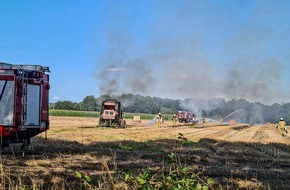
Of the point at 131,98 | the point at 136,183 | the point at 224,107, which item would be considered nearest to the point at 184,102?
the point at 224,107

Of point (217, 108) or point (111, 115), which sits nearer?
point (111, 115)

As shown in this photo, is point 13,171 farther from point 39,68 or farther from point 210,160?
point 210,160

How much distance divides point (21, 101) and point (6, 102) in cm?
49

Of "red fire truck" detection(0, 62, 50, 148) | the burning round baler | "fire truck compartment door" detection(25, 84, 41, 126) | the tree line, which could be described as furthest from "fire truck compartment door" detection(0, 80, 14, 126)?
the tree line

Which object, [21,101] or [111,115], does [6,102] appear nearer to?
[21,101]

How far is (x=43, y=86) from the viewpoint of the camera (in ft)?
45.6

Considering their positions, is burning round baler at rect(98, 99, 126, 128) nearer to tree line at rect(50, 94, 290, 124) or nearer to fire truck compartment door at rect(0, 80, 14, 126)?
fire truck compartment door at rect(0, 80, 14, 126)

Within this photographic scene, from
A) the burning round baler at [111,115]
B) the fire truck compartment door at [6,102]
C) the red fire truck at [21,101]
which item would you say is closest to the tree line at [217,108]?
the burning round baler at [111,115]

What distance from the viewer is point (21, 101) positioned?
12.4 metres

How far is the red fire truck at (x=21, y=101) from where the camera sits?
476 inches

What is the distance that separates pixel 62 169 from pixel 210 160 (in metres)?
5.95

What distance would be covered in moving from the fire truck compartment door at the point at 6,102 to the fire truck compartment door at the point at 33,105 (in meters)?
0.89

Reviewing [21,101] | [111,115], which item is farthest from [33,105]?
[111,115]

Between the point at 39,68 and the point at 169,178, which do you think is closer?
the point at 169,178
